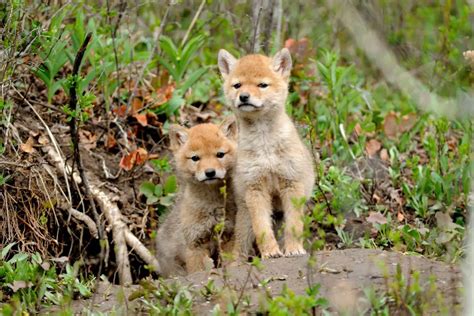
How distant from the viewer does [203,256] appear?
25.9 feet

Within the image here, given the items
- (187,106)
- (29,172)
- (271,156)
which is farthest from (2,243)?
(187,106)

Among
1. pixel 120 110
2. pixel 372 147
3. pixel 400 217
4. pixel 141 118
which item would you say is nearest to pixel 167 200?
pixel 141 118

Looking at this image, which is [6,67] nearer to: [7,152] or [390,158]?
[7,152]

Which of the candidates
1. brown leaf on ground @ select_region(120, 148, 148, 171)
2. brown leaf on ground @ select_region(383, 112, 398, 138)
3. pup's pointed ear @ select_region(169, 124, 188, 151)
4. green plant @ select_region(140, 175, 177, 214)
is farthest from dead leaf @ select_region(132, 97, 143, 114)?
brown leaf on ground @ select_region(383, 112, 398, 138)

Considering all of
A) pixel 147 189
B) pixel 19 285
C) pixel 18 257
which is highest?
pixel 147 189

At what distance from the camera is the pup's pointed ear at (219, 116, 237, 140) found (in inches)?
317

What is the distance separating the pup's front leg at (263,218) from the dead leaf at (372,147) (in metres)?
2.37

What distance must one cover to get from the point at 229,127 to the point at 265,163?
0.74m

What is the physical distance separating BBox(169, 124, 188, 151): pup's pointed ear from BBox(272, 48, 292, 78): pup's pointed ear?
1.01 meters

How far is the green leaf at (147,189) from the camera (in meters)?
8.70

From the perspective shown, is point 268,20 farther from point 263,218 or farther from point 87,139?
point 263,218

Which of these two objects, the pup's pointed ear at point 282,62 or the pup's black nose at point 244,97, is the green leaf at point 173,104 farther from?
the pup's black nose at point 244,97

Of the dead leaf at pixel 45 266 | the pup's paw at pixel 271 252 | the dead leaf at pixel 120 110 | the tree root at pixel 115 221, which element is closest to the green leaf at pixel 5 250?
the dead leaf at pixel 45 266

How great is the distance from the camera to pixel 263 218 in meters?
7.40
